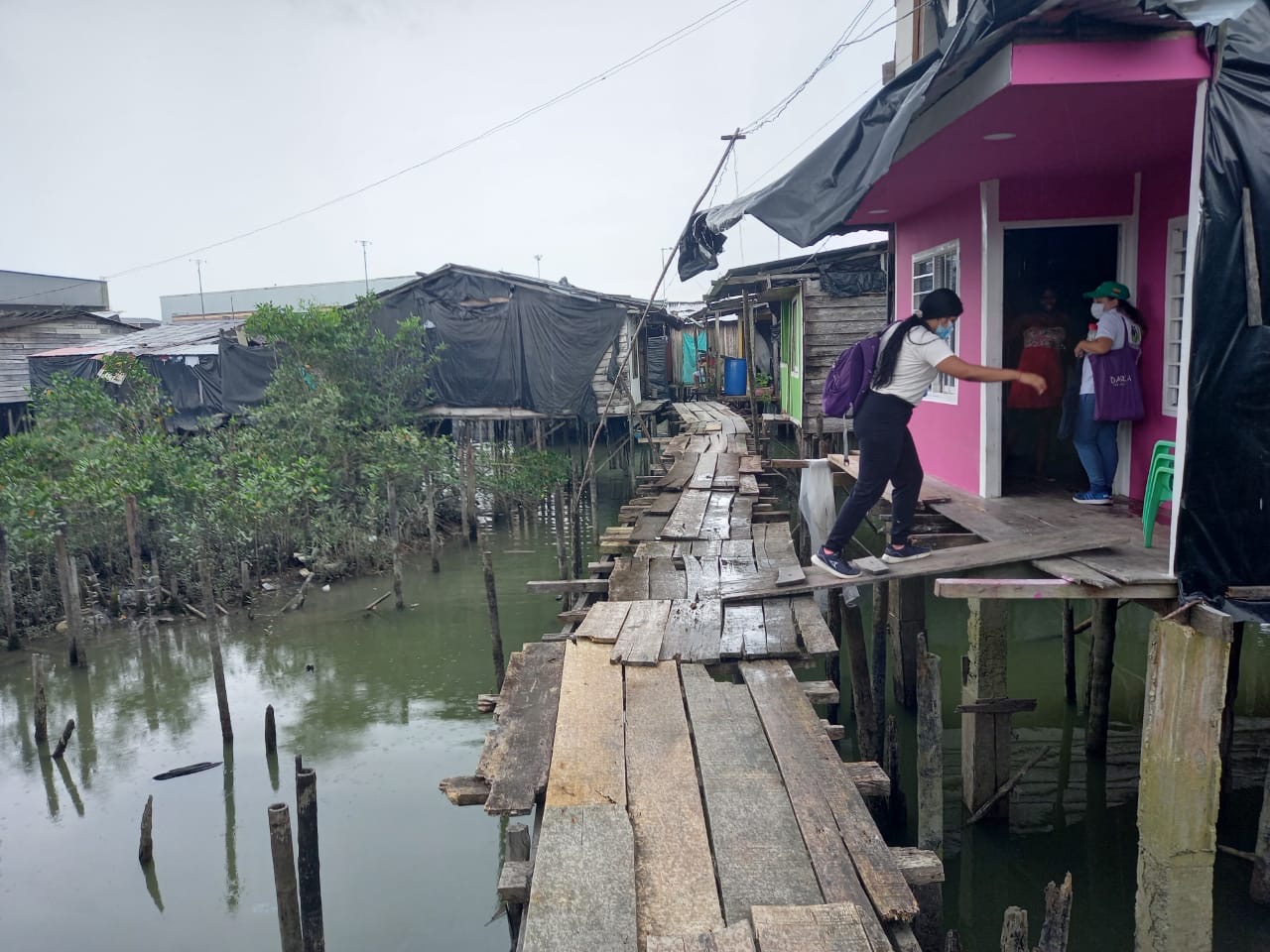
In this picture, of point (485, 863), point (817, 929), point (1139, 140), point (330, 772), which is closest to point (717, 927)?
point (817, 929)

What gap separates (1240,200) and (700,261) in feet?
12.9

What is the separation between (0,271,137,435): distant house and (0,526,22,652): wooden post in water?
44.5 ft

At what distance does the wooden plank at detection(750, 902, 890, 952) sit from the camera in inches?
103

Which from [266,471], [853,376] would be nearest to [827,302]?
[266,471]

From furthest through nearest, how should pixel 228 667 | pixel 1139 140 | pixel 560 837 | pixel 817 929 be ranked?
pixel 228 667 → pixel 1139 140 → pixel 560 837 → pixel 817 929

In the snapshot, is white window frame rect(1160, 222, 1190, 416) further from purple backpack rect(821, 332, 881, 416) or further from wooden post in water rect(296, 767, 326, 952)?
wooden post in water rect(296, 767, 326, 952)

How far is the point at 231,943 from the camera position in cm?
606

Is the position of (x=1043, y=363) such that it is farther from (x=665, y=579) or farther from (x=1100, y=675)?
(x=665, y=579)

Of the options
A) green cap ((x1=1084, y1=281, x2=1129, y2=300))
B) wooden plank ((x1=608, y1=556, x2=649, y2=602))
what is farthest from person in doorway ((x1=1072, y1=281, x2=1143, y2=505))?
wooden plank ((x1=608, y1=556, x2=649, y2=602))

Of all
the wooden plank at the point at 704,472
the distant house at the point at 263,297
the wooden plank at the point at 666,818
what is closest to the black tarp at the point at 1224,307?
the wooden plank at the point at 666,818

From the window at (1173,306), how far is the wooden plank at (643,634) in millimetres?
3624

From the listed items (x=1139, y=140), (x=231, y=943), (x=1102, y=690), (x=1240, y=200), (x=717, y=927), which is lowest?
(x=231, y=943)

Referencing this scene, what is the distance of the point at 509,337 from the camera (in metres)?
19.6

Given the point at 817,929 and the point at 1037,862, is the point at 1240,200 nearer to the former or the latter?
the point at 817,929
